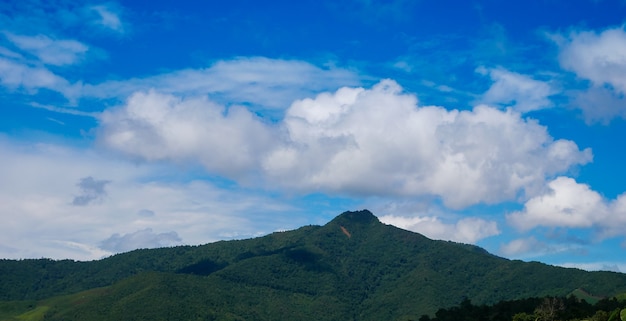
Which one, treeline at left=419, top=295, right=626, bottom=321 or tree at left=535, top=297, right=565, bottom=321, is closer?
tree at left=535, top=297, right=565, bottom=321

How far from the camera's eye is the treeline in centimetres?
10800

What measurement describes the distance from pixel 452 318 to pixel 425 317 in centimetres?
625

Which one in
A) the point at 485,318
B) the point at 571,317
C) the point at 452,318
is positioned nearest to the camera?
the point at 571,317

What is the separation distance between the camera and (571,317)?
11094 cm

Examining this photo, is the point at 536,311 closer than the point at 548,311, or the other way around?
the point at 548,311

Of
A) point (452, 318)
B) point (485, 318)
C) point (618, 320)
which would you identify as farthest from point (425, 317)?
point (618, 320)

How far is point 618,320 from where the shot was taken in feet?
92.7

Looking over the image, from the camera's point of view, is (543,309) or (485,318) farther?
(485,318)

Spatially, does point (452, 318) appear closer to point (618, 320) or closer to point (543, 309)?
point (543, 309)

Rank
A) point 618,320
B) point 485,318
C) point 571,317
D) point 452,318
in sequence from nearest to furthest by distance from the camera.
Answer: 1. point 618,320
2. point 571,317
3. point 485,318
4. point 452,318

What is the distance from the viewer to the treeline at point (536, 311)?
108000mm

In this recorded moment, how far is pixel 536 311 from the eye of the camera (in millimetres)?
110875

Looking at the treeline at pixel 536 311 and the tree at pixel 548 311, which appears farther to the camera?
the treeline at pixel 536 311

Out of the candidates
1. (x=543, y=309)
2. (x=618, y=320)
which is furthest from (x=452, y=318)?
(x=618, y=320)
